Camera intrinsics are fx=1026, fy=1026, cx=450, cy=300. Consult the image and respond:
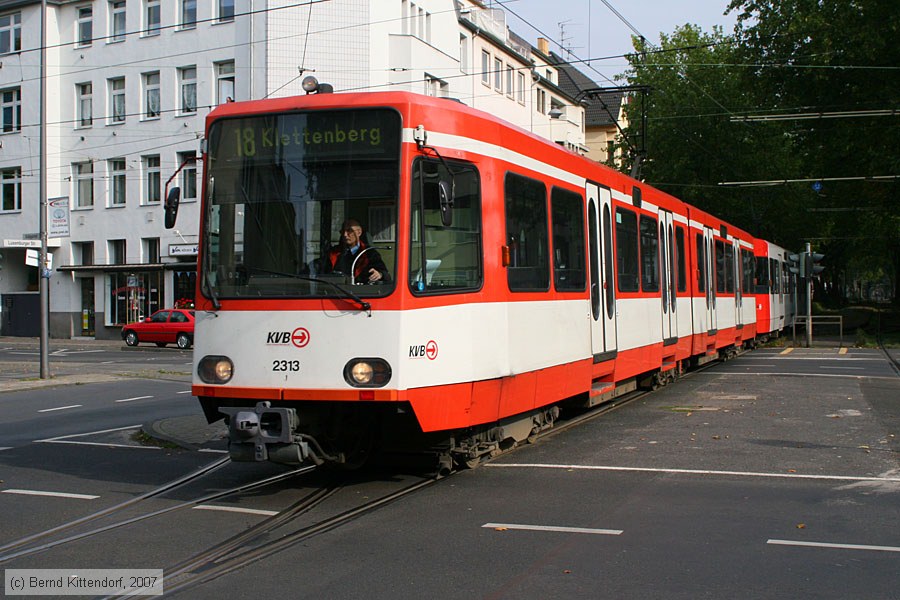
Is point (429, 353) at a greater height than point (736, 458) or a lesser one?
greater

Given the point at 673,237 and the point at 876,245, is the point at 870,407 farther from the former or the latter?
the point at 876,245

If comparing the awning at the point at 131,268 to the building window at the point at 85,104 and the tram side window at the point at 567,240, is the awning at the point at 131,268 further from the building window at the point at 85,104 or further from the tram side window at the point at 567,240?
the tram side window at the point at 567,240

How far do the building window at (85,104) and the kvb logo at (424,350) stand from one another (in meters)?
41.5

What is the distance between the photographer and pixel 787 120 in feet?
118

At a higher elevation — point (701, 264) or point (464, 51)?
point (464, 51)

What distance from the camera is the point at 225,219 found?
838 cm

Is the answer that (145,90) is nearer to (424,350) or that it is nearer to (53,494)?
(53,494)

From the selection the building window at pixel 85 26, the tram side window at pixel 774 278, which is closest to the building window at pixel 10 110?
the building window at pixel 85 26

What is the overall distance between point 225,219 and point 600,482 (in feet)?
12.7

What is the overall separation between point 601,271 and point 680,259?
5.97m

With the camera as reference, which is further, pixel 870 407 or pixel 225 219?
pixel 870 407

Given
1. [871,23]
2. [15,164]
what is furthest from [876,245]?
[15,164]

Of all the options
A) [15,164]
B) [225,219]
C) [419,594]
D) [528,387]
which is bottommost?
[419,594]

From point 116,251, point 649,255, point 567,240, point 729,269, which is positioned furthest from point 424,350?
point 116,251
